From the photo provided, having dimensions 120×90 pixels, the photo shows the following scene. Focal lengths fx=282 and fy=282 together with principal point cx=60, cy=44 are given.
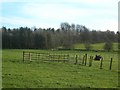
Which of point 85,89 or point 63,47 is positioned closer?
point 85,89

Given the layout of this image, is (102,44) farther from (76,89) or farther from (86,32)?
(76,89)

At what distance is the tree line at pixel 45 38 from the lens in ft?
285

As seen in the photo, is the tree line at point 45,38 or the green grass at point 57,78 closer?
the green grass at point 57,78

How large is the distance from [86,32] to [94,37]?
15.1ft

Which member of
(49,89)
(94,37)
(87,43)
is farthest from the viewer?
(94,37)

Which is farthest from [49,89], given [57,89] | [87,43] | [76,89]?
[87,43]

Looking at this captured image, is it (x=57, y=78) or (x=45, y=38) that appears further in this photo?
(x=45, y=38)

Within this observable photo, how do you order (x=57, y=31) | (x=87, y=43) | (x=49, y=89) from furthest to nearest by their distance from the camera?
(x=57, y=31)
(x=87, y=43)
(x=49, y=89)

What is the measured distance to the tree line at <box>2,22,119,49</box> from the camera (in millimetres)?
86875

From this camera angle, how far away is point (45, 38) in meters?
92.6

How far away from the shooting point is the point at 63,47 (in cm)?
9025

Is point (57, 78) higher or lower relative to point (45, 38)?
lower

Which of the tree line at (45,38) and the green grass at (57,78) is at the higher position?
the tree line at (45,38)

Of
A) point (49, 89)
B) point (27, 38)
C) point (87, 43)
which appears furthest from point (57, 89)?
point (27, 38)
